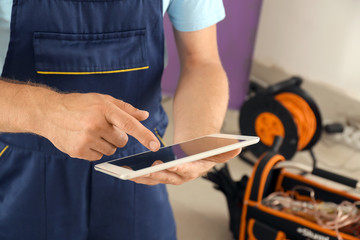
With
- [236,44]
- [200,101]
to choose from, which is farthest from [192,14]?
[236,44]

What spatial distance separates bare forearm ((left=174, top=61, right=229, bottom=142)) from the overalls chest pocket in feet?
0.50

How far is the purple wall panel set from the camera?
8.00ft

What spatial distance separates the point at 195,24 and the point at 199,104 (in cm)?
18

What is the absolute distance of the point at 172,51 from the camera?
2.63 metres

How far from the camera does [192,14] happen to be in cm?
97

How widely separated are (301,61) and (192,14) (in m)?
1.95

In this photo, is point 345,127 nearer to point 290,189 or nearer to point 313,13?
point 313,13

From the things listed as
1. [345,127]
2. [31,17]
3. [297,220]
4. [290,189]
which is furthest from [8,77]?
[345,127]

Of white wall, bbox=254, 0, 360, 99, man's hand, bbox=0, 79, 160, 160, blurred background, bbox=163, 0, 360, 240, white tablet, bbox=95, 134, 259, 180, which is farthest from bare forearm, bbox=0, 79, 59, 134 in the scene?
white wall, bbox=254, 0, 360, 99

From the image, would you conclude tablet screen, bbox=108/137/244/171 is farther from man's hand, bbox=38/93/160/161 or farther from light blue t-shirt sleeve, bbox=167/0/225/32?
light blue t-shirt sleeve, bbox=167/0/225/32

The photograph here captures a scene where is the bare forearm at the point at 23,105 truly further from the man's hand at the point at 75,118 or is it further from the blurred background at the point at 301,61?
the blurred background at the point at 301,61

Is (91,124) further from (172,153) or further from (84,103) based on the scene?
(172,153)

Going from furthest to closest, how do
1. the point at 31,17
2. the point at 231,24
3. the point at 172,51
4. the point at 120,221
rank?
the point at 172,51 → the point at 231,24 → the point at 120,221 → the point at 31,17

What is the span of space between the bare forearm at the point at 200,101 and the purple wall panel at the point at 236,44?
1.44 meters
